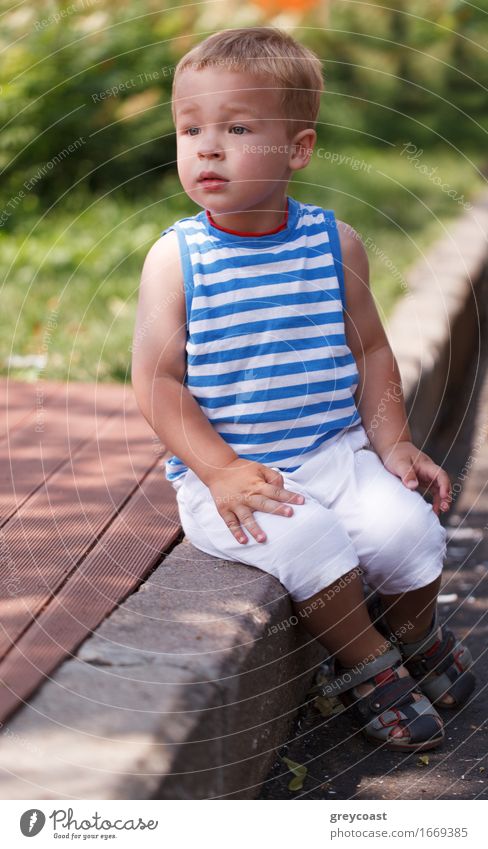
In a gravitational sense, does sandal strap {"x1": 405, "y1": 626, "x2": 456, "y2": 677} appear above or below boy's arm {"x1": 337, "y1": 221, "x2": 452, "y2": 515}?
below

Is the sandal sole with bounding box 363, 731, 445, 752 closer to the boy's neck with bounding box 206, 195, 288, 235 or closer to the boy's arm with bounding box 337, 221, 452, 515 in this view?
the boy's arm with bounding box 337, 221, 452, 515

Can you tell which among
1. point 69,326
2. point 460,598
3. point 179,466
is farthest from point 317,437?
point 69,326

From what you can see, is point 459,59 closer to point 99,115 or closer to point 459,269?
point 99,115

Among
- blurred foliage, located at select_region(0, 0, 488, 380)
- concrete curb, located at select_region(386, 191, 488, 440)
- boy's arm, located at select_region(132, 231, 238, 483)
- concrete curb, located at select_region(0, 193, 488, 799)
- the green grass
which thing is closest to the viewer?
concrete curb, located at select_region(0, 193, 488, 799)

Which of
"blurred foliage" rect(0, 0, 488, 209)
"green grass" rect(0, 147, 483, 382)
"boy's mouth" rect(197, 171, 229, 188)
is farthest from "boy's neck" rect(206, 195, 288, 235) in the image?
"blurred foliage" rect(0, 0, 488, 209)

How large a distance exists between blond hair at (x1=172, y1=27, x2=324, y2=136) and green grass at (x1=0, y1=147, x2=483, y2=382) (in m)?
1.57

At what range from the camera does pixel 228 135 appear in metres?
2.23

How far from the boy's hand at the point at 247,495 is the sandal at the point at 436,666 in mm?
427

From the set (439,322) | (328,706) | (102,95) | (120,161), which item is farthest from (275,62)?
(120,161)

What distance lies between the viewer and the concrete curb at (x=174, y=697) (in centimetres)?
160

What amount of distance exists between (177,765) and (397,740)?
0.78 m

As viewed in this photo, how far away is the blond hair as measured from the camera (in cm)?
222

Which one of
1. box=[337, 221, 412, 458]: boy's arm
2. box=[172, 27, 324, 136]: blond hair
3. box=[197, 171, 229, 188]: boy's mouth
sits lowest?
box=[337, 221, 412, 458]: boy's arm

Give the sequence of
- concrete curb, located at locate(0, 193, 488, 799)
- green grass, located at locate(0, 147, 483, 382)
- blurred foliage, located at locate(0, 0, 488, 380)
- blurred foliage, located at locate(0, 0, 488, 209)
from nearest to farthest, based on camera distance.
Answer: concrete curb, located at locate(0, 193, 488, 799) < green grass, located at locate(0, 147, 483, 382) < blurred foliage, located at locate(0, 0, 488, 380) < blurred foliage, located at locate(0, 0, 488, 209)
